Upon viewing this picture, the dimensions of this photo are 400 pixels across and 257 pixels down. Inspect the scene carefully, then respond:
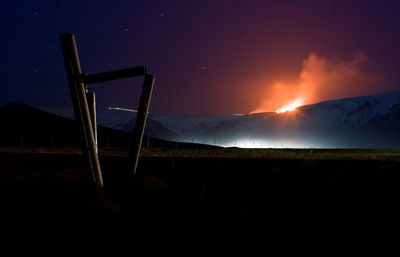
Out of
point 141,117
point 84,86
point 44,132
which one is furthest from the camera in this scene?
point 44,132

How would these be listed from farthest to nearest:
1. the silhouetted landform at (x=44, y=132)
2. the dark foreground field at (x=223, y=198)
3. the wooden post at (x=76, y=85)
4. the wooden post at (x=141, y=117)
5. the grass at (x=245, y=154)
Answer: the silhouetted landform at (x=44, y=132)
the grass at (x=245, y=154)
the wooden post at (x=141, y=117)
the wooden post at (x=76, y=85)
the dark foreground field at (x=223, y=198)

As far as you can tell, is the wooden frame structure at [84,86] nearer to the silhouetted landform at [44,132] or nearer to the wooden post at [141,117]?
the wooden post at [141,117]

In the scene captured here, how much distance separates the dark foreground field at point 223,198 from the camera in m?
4.30

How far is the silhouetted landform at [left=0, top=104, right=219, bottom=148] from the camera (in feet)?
131

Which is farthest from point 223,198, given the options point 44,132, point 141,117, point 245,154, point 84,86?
point 44,132

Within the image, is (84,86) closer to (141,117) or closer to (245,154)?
(141,117)

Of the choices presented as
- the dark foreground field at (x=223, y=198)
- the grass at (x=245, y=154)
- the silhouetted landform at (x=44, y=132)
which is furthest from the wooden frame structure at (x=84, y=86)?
the silhouetted landform at (x=44, y=132)

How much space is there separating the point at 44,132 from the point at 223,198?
4864 centimetres

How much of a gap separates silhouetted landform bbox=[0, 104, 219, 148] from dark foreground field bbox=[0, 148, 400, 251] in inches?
1149

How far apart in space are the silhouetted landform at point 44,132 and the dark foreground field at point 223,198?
29.2 metres

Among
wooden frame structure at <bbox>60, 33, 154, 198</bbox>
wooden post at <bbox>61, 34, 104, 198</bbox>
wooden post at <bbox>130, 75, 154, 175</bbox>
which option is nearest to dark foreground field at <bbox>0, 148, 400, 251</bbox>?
wooden frame structure at <bbox>60, 33, 154, 198</bbox>

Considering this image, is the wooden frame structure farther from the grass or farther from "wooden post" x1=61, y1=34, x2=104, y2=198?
the grass

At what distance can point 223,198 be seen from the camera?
17.4 feet

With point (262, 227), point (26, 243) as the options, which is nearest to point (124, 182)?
point (26, 243)
